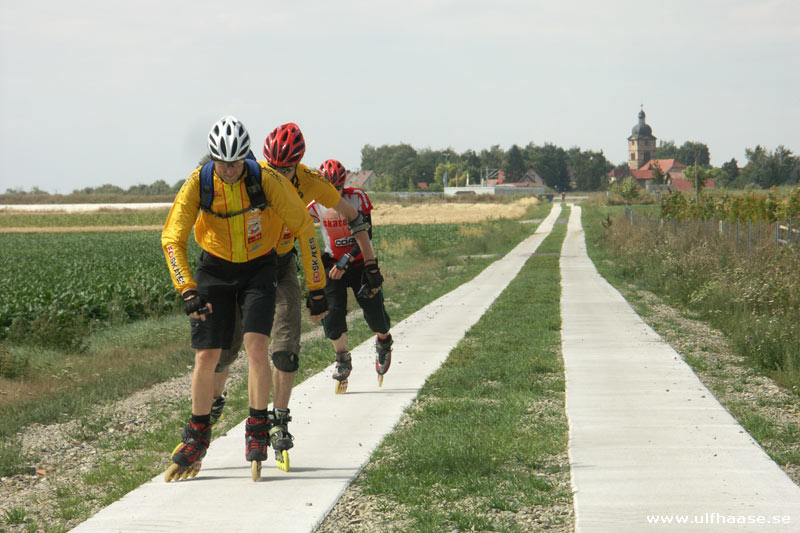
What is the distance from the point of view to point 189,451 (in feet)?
16.5

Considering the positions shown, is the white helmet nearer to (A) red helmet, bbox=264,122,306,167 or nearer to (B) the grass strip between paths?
(A) red helmet, bbox=264,122,306,167

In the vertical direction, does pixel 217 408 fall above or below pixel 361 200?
below

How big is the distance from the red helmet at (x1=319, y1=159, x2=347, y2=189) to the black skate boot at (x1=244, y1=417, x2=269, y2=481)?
2803 millimetres

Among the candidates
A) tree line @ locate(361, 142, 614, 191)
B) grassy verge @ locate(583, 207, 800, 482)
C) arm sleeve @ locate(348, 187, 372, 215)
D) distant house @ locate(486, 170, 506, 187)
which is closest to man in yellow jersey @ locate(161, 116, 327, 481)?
arm sleeve @ locate(348, 187, 372, 215)

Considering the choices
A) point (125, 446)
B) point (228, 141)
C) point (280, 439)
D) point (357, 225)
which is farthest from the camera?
point (357, 225)

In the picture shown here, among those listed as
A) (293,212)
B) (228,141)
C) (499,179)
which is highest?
(499,179)

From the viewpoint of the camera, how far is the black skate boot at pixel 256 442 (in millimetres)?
5062

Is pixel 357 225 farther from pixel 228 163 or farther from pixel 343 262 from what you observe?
pixel 228 163

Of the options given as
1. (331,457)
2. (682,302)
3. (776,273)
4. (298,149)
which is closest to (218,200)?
(298,149)

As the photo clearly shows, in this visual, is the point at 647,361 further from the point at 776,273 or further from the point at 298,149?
the point at 298,149

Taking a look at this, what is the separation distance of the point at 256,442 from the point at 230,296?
916 mm

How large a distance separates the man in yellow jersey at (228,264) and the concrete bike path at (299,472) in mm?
241

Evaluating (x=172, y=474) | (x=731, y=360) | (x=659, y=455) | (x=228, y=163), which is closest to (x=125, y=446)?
(x=172, y=474)

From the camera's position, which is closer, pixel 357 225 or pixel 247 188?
pixel 247 188
